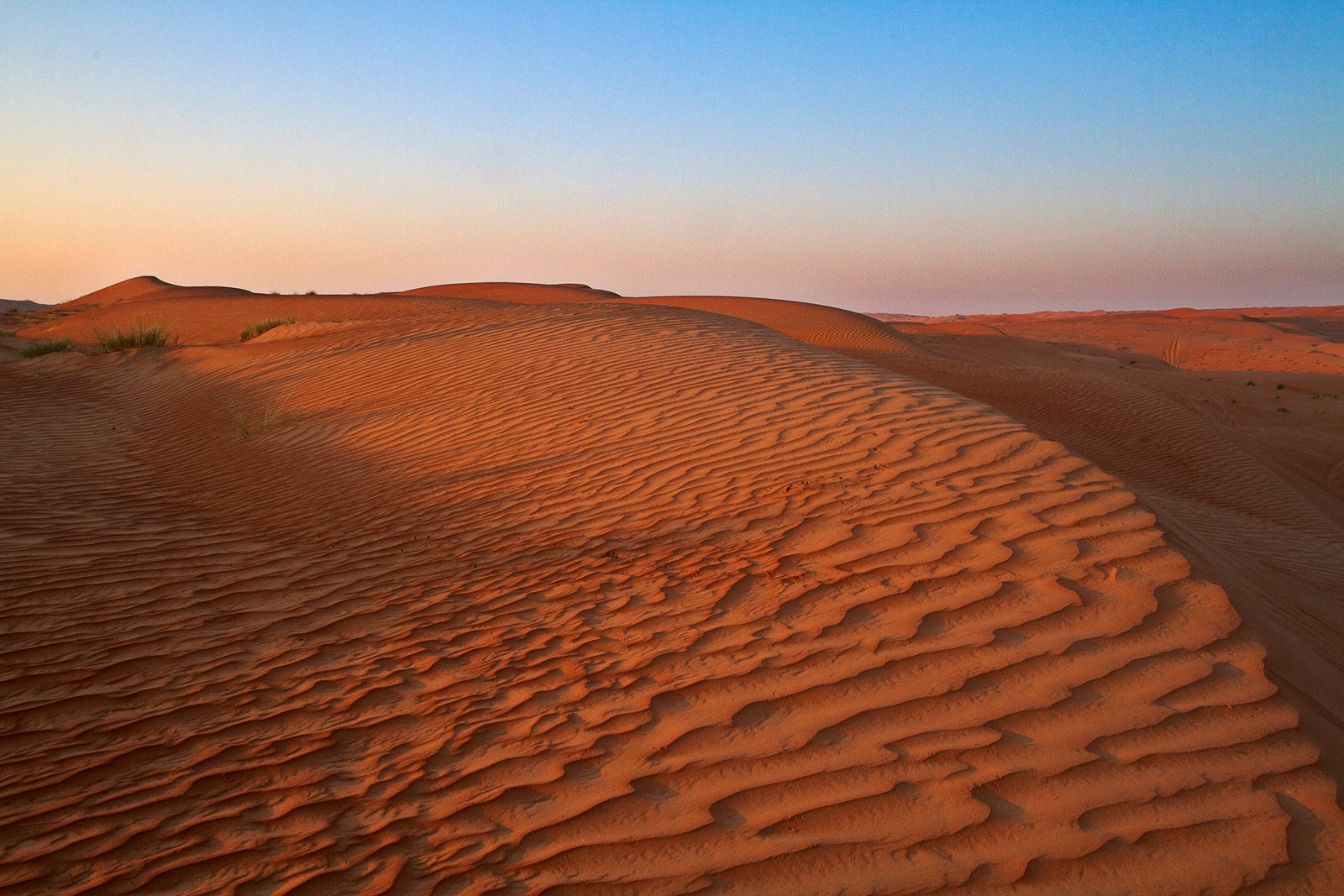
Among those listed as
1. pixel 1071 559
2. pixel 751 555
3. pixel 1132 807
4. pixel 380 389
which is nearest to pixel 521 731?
pixel 751 555

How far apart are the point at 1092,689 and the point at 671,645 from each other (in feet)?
5.34

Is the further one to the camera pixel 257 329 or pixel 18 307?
pixel 18 307

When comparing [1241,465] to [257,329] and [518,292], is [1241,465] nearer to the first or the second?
[257,329]

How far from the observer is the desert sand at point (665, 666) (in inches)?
91.4

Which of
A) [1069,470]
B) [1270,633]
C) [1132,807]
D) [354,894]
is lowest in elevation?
[354,894]

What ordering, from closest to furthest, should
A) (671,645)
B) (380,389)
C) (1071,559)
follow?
(671,645) → (1071,559) → (380,389)

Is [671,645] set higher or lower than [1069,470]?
lower

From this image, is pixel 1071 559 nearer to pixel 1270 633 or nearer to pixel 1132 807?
pixel 1270 633

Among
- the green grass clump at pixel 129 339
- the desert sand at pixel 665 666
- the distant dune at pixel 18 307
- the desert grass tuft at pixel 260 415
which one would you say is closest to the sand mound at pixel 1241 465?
the desert sand at pixel 665 666

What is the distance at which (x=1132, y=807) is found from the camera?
7.68 feet

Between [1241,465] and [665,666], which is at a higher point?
[665,666]

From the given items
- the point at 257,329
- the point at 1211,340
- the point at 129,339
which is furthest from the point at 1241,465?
the point at 1211,340

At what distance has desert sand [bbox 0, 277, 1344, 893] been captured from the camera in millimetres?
2322

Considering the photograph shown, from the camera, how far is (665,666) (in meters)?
3.33
